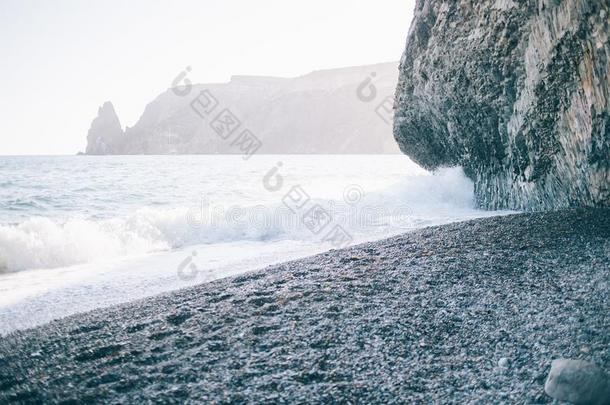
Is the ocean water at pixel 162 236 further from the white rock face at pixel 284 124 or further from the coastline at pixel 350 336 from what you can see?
the white rock face at pixel 284 124

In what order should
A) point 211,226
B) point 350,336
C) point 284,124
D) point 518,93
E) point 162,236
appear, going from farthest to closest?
point 284,124, point 211,226, point 162,236, point 518,93, point 350,336

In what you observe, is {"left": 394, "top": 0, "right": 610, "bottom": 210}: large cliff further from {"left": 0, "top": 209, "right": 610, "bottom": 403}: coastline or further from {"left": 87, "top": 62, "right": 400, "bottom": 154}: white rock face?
{"left": 87, "top": 62, "right": 400, "bottom": 154}: white rock face

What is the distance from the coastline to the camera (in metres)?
3.06

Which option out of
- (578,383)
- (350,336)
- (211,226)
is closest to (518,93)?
(350,336)

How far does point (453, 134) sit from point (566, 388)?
11159mm

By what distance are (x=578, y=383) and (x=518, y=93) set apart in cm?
779

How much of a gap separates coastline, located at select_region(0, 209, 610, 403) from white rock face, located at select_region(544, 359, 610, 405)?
11cm

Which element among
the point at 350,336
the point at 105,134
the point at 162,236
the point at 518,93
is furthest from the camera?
the point at 105,134

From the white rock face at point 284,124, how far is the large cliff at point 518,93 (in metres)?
95.6

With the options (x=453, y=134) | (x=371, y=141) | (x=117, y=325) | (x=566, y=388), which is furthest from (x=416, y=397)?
(x=371, y=141)

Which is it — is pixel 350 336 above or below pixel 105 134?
below

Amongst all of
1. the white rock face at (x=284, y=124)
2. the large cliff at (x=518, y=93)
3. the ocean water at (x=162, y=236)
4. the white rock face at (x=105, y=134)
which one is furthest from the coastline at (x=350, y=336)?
the white rock face at (x=105, y=134)

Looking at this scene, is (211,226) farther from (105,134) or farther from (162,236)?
(105,134)

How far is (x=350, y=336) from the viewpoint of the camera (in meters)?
3.76
